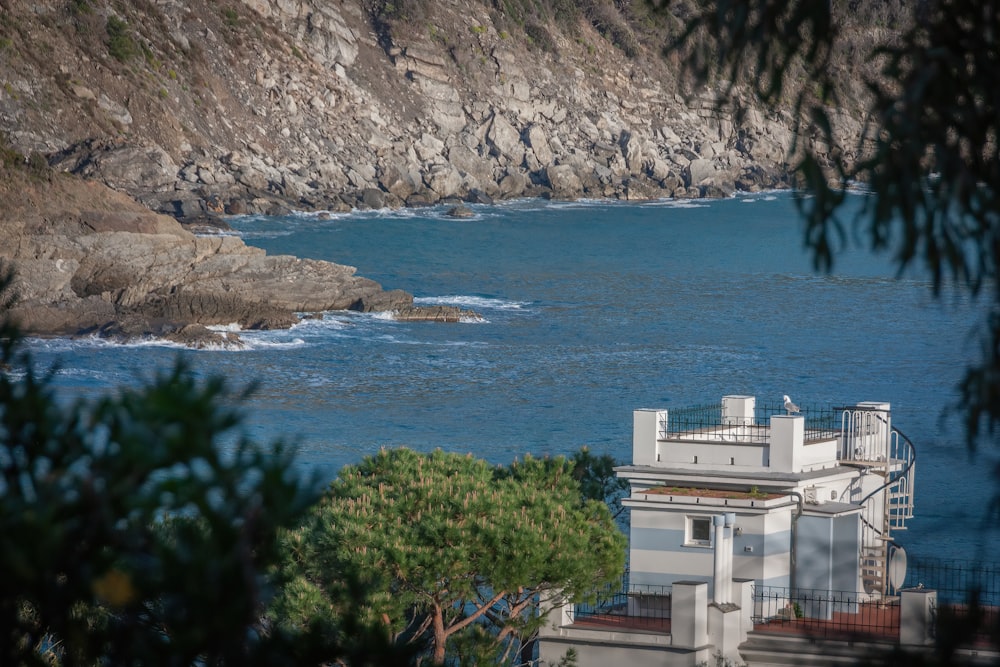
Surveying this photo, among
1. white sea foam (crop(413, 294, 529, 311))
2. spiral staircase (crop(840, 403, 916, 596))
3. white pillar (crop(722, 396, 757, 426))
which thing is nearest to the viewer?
spiral staircase (crop(840, 403, 916, 596))

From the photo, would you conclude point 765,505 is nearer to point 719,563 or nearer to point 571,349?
point 719,563

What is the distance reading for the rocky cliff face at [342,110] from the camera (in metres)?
78.6

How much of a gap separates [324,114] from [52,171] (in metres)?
44.6

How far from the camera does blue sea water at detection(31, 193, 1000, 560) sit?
34531mm

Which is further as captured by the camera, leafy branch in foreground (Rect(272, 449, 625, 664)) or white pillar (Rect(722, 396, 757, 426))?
white pillar (Rect(722, 396, 757, 426))

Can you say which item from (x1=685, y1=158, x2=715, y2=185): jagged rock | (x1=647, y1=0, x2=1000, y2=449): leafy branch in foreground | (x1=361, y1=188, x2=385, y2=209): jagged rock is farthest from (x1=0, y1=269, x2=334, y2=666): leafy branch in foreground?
(x1=685, y1=158, x2=715, y2=185): jagged rock

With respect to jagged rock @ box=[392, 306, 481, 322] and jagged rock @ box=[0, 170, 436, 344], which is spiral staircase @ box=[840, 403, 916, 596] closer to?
jagged rock @ box=[0, 170, 436, 344]

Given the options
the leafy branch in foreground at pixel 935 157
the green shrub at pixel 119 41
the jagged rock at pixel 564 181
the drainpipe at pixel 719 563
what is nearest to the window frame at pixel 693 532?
the drainpipe at pixel 719 563

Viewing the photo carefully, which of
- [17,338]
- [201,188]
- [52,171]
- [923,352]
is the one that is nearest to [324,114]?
[201,188]

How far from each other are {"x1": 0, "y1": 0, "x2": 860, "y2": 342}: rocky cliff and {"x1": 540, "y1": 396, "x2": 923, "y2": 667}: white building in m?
34.1

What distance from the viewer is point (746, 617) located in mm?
14578

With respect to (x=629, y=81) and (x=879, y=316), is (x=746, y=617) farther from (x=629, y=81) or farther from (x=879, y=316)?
(x=629, y=81)

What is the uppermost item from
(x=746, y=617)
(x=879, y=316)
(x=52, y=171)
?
(x=52, y=171)

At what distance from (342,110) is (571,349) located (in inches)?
2016
